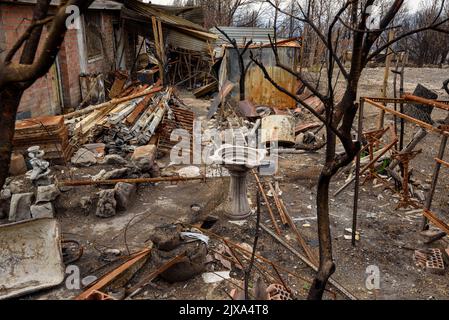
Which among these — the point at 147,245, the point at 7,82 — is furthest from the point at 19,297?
the point at 7,82

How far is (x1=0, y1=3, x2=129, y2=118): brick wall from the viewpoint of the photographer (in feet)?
26.7

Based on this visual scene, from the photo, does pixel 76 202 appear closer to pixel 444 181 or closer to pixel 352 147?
pixel 352 147

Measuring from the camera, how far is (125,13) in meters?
13.8

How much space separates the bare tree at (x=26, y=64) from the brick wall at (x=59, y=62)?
4.97m

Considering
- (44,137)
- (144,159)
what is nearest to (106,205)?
(144,159)

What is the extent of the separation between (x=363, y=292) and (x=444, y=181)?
430 cm

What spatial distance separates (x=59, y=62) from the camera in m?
10.7

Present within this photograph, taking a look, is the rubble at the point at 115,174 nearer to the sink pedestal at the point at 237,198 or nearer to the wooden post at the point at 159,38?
the sink pedestal at the point at 237,198

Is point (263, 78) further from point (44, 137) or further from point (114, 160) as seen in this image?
point (44, 137)

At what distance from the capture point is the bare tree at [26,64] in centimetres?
210

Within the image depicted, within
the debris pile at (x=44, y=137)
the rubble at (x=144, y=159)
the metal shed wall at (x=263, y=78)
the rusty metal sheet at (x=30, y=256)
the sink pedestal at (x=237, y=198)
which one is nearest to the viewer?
the rusty metal sheet at (x=30, y=256)

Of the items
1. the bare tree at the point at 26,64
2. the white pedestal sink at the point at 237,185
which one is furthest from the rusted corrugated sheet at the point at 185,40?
the bare tree at the point at 26,64

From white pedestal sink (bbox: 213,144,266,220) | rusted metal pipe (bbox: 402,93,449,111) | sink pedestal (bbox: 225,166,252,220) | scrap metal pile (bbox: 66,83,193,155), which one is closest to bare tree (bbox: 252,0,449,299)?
rusted metal pipe (bbox: 402,93,449,111)

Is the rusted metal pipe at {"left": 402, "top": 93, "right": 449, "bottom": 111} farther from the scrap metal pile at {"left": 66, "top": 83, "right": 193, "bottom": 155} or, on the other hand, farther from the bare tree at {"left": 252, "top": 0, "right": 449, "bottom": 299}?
the scrap metal pile at {"left": 66, "top": 83, "right": 193, "bottom": 155}
